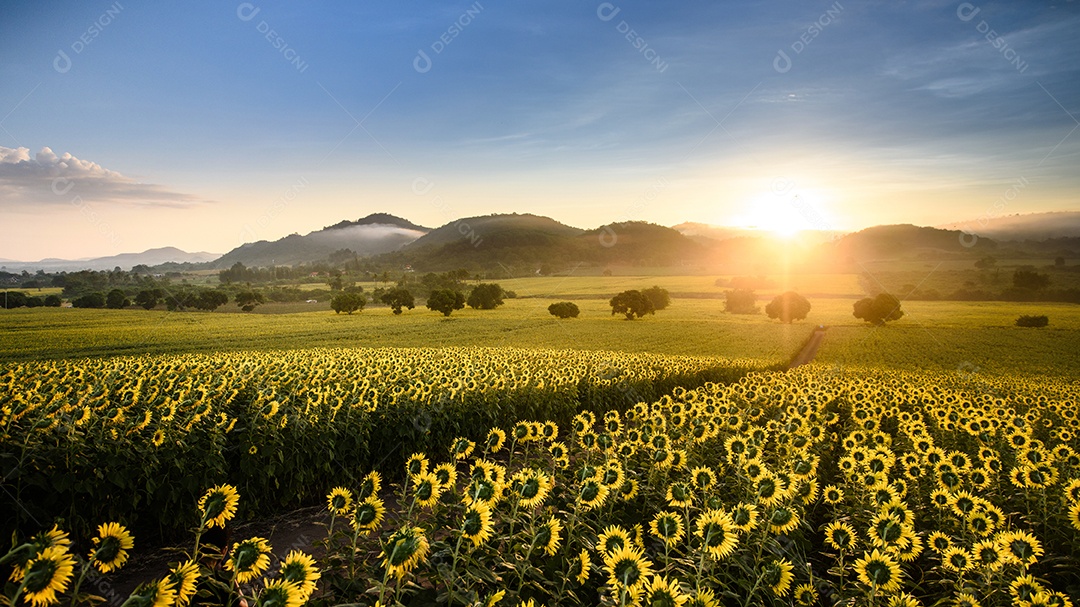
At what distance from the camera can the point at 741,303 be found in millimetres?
58781

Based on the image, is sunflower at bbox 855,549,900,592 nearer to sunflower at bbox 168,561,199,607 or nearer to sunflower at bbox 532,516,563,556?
sunflower at bbox 532,516,563,556

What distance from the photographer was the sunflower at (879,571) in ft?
10.0

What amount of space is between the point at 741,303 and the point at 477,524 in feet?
198

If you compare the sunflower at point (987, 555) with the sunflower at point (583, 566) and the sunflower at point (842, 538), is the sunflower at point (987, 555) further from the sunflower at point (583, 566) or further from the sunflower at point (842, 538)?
the sunflower at point (583, 566)

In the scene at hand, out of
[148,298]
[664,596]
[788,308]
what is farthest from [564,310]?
[664,596]

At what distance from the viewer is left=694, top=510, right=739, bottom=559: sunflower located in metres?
3.14

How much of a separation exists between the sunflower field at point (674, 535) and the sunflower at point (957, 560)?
0.01m

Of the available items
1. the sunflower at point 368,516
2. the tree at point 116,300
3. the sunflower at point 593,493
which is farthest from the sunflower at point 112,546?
the tree at point 116,300

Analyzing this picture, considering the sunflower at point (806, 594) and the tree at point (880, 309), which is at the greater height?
the sunflower at point (806, 594)

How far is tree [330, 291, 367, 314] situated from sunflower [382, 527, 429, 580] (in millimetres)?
32936

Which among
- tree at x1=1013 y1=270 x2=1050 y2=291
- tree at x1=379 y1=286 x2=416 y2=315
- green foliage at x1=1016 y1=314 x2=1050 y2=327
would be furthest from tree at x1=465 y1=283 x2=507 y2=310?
tree at x1=1013 y1=270 x2=1050 y2=291

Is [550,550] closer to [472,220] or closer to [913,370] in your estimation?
[913,370]

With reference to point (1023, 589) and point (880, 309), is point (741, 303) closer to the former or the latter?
point (880, 309)

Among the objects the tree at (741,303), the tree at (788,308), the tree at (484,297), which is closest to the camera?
the tree at (484,297)
